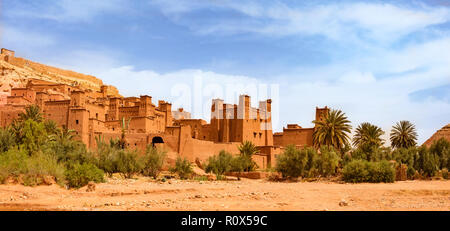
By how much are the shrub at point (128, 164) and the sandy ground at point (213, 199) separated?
7250 millimetres

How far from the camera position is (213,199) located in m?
17.2

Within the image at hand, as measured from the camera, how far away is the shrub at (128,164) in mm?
27919

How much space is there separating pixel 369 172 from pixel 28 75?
51945 mm

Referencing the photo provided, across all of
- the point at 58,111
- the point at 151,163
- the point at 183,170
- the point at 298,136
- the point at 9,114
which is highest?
the point at 58,111

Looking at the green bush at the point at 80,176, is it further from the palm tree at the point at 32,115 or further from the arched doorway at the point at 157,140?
the palm tree at the point at 32,115

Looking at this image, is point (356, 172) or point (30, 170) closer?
point (30, 170)

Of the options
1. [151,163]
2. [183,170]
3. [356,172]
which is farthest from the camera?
[183,170]

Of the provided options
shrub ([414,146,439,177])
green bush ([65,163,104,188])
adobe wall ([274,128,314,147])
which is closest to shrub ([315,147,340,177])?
shrub ([414,146,439,177])

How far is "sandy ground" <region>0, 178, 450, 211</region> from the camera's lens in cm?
1488

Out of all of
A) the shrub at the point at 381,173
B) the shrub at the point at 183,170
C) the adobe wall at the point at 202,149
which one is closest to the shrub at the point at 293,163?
the shrub at the point at 381,173

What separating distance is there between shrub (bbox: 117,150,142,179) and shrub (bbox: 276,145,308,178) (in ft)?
29.1

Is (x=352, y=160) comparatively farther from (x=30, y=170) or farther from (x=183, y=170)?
(x=30, y=170)

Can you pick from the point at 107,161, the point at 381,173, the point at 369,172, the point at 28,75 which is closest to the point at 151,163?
the point at 107,161

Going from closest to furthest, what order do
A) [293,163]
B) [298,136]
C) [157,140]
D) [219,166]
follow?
[293,163], [219,166], [157,140], [298,136]
